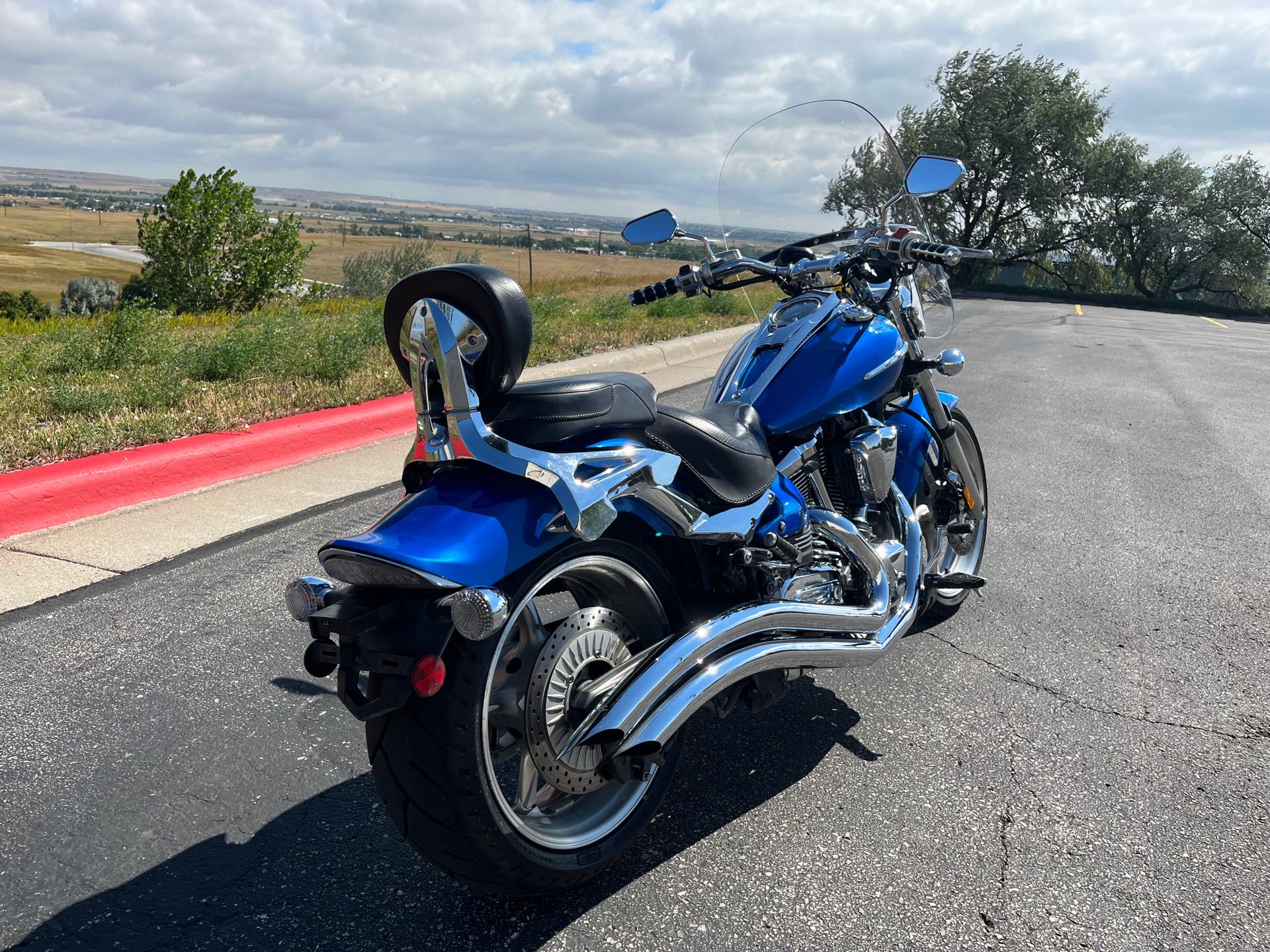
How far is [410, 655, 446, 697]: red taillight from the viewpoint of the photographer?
199 centimetres

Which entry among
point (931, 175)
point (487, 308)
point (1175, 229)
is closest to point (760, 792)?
point (487, 308)

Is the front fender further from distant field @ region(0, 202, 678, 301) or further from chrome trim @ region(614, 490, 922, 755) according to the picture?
distant field @ region(0, 202, 678, 301)

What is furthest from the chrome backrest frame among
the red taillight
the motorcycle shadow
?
the motorcycle shadow

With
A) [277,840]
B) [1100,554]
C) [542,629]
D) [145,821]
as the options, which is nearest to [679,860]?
[542,629]

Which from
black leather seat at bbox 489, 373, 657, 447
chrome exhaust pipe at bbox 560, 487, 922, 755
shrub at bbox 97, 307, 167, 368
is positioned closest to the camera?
black leather seat at bbox 489, 373, 657, 447

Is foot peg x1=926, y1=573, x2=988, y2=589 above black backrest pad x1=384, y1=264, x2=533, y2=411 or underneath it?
underneath

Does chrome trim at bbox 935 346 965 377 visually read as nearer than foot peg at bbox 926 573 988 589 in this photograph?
No

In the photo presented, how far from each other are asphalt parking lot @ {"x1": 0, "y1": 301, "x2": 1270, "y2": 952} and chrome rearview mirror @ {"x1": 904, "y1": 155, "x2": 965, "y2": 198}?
1.78m

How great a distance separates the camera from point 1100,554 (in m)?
5.19

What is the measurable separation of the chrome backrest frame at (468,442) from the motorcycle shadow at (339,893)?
3.12ft

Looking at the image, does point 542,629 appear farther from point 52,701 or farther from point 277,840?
point 52,701

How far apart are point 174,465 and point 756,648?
4092 millimetres

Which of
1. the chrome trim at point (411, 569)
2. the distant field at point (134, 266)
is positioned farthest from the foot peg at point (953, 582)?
the distant field at point (134, 266)

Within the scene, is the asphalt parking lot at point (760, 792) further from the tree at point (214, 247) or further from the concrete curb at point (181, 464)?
the tree at point (214, 247)
